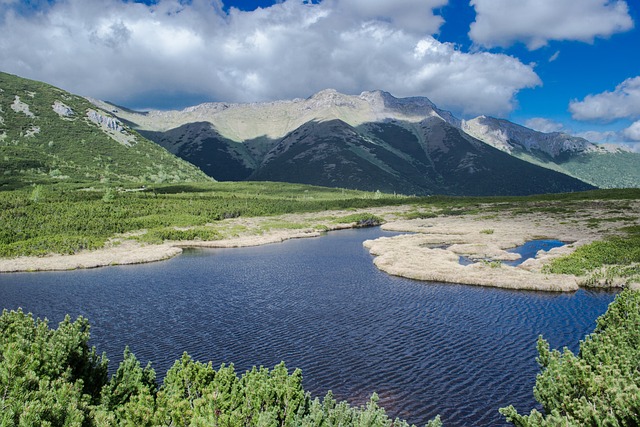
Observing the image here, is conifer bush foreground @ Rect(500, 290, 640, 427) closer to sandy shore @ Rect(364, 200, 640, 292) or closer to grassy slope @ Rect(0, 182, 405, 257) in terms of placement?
sandy shore @ Rect(364, 200, 640, 292)

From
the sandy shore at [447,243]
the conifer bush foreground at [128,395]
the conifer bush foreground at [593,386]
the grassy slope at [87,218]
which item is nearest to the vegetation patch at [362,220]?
the sandy shore at [447,243]

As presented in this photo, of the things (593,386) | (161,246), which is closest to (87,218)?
(161,246)

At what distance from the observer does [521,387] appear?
32906 mm

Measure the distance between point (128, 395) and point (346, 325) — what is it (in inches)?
1162

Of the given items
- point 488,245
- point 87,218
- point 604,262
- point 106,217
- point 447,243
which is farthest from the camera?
point 106,217

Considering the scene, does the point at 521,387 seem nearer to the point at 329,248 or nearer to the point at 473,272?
the point at 473,272

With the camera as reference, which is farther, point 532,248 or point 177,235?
point 177,235

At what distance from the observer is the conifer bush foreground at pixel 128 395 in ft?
57.4

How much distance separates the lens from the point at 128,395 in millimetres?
23391

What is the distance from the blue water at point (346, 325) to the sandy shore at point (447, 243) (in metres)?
4.64

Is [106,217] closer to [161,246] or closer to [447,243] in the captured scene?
[161,246]

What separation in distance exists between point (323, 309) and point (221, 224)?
108m

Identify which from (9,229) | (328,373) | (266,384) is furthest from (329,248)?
(266,384)

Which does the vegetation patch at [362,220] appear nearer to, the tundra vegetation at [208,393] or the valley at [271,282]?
the valley at [271,282]
